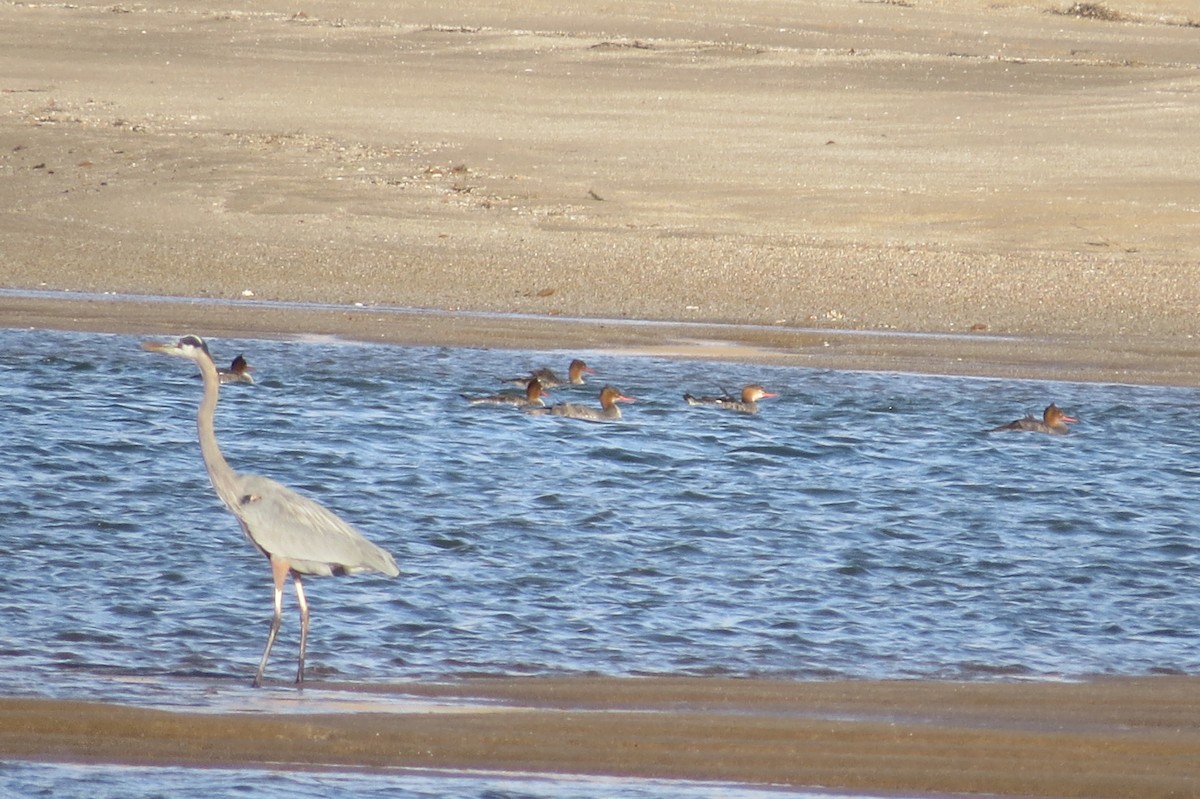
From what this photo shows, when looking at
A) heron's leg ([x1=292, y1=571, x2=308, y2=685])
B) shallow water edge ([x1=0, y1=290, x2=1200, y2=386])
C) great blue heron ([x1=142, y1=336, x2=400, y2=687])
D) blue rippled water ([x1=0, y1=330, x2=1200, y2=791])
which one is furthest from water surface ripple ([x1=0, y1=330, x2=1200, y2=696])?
shallow water edge ([x1=0, y1=290, x2=1200, y2=386])

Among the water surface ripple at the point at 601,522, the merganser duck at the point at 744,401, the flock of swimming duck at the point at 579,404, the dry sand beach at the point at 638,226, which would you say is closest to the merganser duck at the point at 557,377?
the flock of swimming duck at the point at 579,404

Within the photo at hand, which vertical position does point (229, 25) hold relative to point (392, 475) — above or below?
above

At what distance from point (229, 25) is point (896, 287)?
566 inches

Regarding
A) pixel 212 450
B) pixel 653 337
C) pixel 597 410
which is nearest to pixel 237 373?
pixel 597 410

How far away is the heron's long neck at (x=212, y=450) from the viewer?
7125 mm

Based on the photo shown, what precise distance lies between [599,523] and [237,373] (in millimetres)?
A: 4209

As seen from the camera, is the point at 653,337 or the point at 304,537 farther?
the point at 653,337

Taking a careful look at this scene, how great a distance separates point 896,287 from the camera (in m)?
16.5

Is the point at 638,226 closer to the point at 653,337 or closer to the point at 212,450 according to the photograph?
the point at 653,337

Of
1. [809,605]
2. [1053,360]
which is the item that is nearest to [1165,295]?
[1053,360]

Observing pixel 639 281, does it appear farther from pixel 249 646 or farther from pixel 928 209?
pixel 249 646

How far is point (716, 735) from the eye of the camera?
20.0 ft

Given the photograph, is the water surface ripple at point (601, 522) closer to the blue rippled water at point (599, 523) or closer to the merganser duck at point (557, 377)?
the blue rippled water at point (599, 523)

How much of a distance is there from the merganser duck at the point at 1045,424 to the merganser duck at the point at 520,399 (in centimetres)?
288
